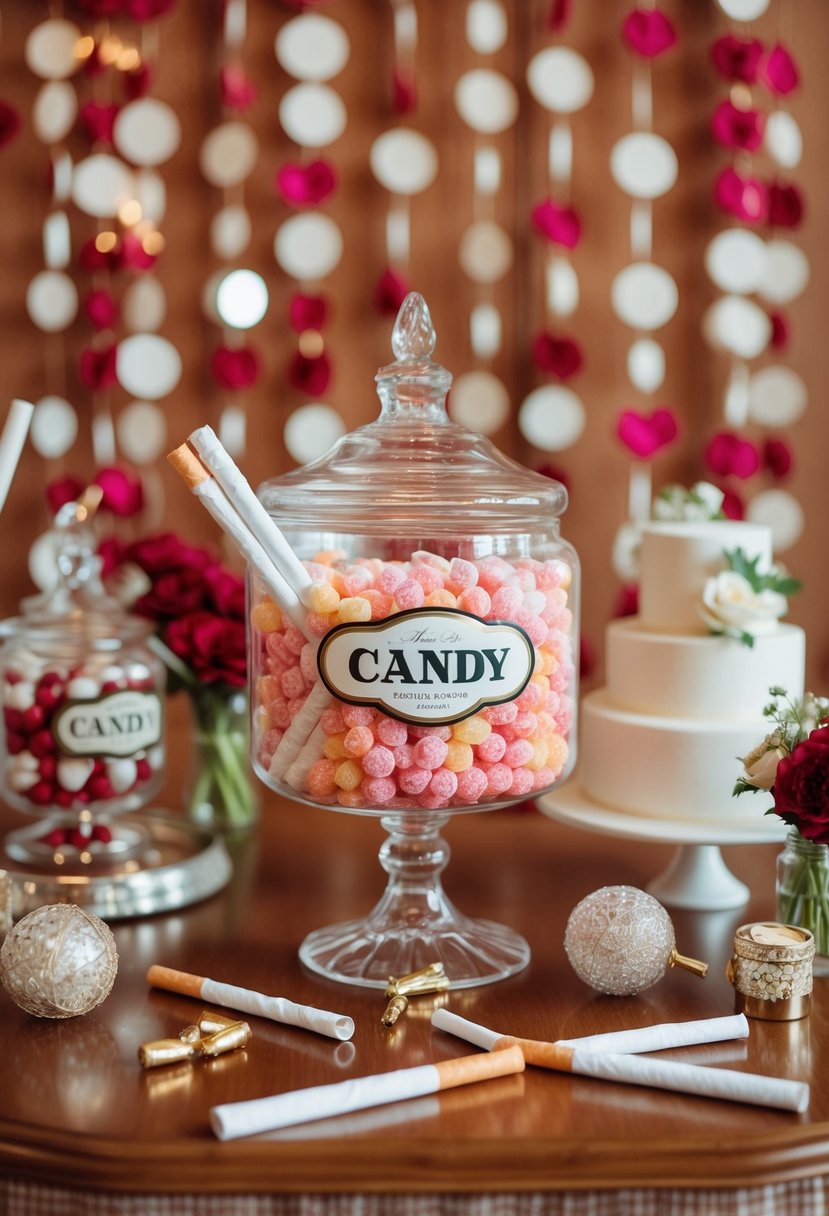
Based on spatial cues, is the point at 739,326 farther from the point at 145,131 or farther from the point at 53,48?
the point at 53,48

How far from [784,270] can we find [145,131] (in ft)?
3.04

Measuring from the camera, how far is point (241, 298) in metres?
1.85

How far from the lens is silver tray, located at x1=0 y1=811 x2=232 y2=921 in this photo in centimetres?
121

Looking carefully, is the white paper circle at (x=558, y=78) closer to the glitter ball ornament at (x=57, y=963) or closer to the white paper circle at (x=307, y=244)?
the white paper circle at (x=307, y=244)

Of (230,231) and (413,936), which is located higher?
(230,231)

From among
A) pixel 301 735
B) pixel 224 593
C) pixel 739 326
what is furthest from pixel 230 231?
pixel 301 735

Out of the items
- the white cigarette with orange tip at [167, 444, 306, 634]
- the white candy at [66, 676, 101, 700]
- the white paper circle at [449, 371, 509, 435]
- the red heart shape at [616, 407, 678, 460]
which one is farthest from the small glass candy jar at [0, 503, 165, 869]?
the red heart shape at [616, 407, 678, 460]

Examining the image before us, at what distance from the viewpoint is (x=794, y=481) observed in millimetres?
1901

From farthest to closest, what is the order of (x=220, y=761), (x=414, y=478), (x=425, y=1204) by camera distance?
(x=220, y=761), (x=414, y=478), (x=425, y=1204)

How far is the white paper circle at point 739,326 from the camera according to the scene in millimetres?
1829

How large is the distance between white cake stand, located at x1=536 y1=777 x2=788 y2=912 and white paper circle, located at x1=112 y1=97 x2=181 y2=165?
43.1 inches

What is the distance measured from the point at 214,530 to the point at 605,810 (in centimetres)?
85

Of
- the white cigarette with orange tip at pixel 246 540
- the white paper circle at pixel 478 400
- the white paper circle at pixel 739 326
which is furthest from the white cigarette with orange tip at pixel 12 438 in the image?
the white paper circle at pixel 739 326

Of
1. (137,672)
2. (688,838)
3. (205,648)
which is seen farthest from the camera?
(205,648)
